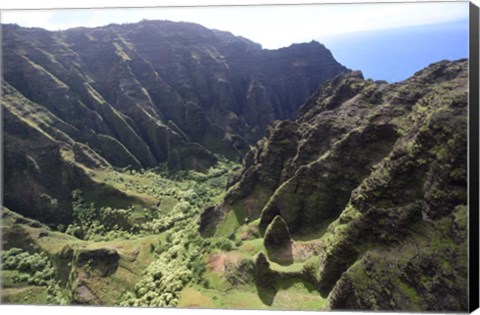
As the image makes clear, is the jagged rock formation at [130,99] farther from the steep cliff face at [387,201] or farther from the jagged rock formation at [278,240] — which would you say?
the jagged rock formation at [278,240]

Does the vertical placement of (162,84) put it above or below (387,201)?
above

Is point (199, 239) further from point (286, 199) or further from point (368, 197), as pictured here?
point (368, 197)

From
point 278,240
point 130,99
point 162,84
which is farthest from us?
point 162,84

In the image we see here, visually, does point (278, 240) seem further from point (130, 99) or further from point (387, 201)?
point (130, 99)

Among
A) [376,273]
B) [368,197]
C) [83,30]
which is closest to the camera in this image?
[376,273]

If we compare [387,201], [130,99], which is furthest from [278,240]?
[130,99]

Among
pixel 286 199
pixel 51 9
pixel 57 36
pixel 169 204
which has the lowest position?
pixel 169 204

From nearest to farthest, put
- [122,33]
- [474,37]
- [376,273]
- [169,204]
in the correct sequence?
1. [474,37]
2. [376,273]
3. [169,204]
4. [122,33]

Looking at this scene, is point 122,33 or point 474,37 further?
point 122,33

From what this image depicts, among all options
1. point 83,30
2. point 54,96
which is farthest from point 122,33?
point 54,96
